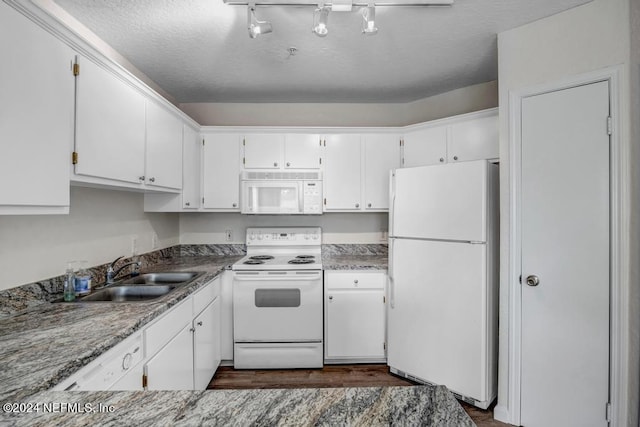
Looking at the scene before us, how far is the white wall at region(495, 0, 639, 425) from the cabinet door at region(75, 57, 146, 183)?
2.41 m

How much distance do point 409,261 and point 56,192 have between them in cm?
220

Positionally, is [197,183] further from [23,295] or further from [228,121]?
[23,295]

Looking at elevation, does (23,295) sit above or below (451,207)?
below

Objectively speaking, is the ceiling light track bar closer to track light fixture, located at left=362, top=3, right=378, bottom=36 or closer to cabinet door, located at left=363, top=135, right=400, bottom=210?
track light fixture, located at left=362, top=3, right=378, bottom=36

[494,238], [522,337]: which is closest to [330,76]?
[494,238]

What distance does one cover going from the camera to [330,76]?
2.59 meters

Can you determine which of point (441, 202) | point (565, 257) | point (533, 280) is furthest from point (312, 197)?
point (565, 257)

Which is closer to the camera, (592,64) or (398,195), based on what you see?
(592,64)

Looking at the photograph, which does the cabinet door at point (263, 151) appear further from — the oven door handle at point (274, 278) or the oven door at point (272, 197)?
the oven door handle at point (274, 278)

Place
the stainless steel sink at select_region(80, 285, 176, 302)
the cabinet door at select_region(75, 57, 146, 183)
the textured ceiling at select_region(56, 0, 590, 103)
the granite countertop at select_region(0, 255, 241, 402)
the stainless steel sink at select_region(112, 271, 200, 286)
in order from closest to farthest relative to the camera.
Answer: the granite countertop at select_region(0, 255, 241, 402) < the cabinet door at select_region(75, 57, 146, 183) < the textured ceiling at select_region(56, 0, 590, 103) < the stainless steel sink at select_region(80, 285, 176, 302) < the stainless steel sink at select_region(112, 271, 200, 286)

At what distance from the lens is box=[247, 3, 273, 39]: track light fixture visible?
1.64 m

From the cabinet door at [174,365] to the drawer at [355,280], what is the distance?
1.18 m

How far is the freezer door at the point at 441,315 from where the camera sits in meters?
2.00

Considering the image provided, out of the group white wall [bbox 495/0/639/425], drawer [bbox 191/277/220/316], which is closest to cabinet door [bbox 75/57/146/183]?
drawer [bbox 191/277/220/316]
